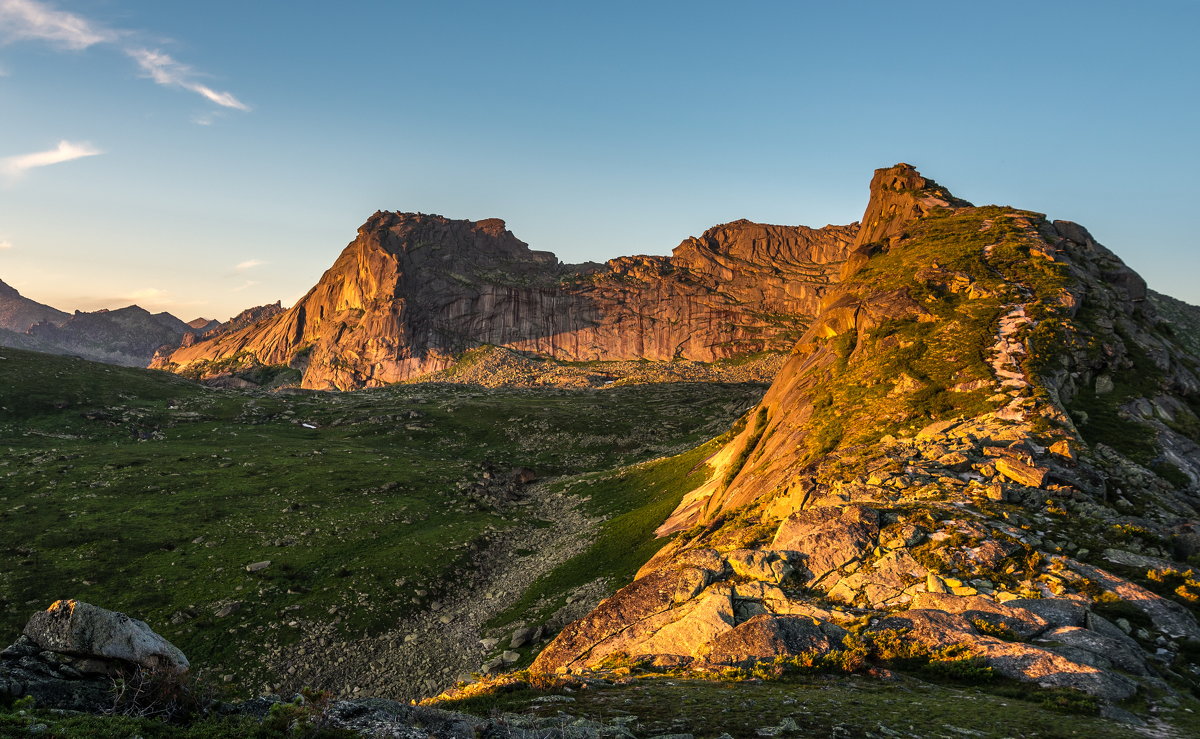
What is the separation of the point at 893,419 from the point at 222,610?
163 feet

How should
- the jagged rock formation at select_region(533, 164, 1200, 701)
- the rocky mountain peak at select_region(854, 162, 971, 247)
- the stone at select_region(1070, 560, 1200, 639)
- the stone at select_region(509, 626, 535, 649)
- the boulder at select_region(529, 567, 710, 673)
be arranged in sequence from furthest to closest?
the rocky mountain peak at select_region(854, 162, 971, 247), the stone at select_region(509, 626, 535, 649), the boulder at select_region(529, 567, 710, 673), the jagged rock formation at select_region(533, 164, 1200, 701), the stone at select_region(1070, 560, 1200, 639)

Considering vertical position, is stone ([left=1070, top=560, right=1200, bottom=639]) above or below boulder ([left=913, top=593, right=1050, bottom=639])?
above

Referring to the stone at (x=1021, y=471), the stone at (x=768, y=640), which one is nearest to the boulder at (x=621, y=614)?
the stone at (x=768, y=640)

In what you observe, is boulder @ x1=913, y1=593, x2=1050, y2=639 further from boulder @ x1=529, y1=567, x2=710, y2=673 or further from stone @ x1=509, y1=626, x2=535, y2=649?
stone @ x1=509, y1=626, x2=535, y2=649

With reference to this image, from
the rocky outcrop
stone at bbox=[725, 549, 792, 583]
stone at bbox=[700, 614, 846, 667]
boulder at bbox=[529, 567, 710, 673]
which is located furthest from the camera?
stone at bbox=[725, 549, 792, 583]

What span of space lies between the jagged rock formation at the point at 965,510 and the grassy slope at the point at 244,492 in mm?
24778

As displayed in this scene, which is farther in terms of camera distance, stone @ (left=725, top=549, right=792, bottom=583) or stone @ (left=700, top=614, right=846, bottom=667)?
stone @ (left=725, top=549, right=792, bottom=583)

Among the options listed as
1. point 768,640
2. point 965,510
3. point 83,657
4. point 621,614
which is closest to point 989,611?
point 965,510

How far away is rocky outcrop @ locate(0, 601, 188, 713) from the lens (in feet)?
39.8

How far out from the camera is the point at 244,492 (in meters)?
66.6

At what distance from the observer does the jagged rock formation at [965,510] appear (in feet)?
65.3

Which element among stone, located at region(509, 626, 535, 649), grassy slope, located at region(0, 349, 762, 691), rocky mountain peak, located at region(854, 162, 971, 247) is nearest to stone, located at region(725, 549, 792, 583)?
stone, located at region(509, 626, 535, 649)

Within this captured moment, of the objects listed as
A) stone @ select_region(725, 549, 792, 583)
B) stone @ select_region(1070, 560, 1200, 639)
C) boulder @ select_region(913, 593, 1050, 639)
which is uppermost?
stone @ select_region(1070, 560, 1200, 639)

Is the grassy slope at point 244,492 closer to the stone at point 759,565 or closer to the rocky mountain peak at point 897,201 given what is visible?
the stone at point 759,565
